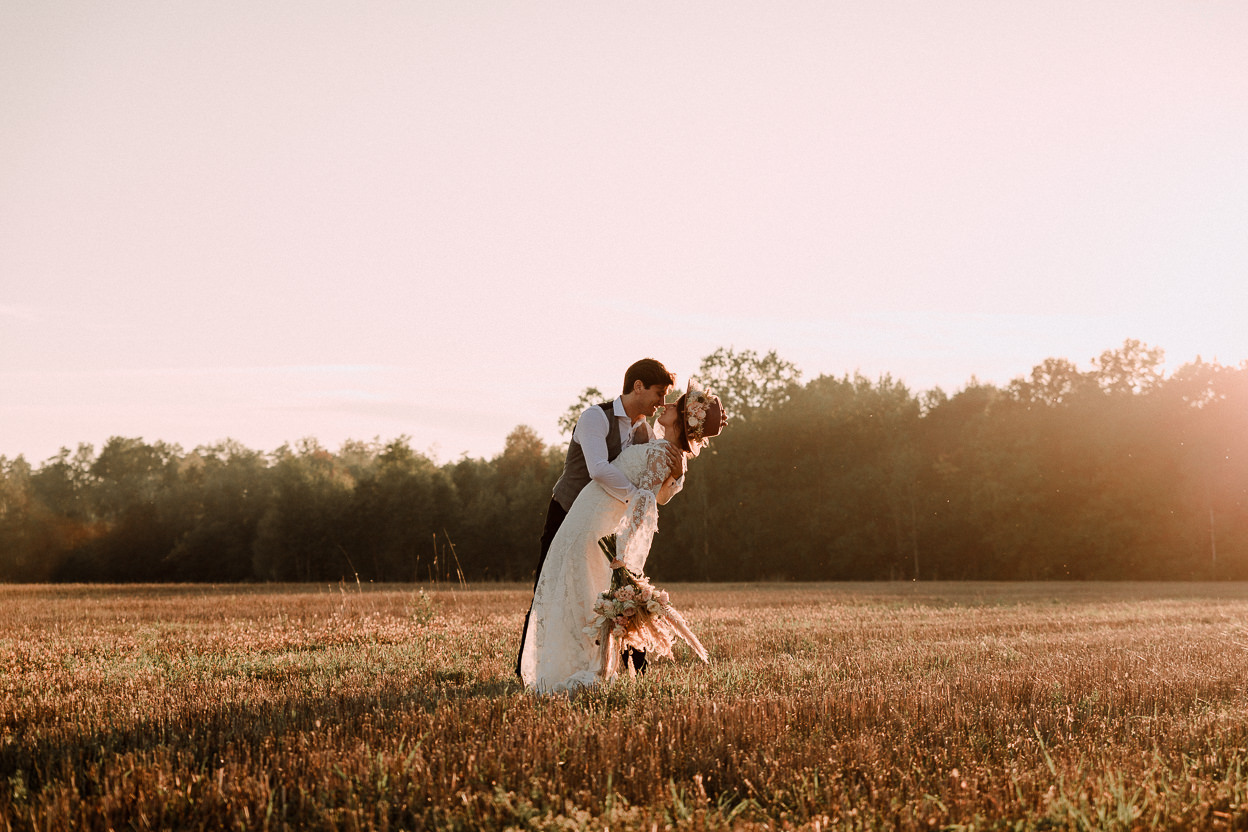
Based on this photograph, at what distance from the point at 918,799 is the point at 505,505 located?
2004 inches

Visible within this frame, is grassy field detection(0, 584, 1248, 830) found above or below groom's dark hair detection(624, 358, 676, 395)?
below

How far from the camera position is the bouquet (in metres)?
6.73

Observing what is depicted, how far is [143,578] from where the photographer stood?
6862cm

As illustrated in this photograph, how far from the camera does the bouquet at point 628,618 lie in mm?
6734

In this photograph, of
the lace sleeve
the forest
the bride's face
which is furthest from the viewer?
the forest

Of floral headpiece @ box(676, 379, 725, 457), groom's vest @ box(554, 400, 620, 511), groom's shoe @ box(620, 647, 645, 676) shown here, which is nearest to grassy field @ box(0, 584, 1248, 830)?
groom's shoe @ box(620, 647, 645, 676)

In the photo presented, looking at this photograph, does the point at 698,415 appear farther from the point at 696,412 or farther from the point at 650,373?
the point at 650,373

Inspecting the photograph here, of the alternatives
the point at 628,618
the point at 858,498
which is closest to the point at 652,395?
the point at 628,618

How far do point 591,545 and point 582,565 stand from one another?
0.16 m

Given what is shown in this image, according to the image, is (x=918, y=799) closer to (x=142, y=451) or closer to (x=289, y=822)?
(x=289, y=822)

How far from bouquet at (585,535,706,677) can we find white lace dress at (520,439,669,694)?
0.08 m

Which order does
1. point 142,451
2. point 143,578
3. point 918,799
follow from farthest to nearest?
point 142,451 → point 143,578 → point 918,799

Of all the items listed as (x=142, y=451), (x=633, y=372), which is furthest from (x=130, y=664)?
(x=142, y=451)

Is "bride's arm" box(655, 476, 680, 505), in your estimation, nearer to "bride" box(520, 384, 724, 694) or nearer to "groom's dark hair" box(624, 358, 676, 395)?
"bride" box(520, 384, 724, 694)
